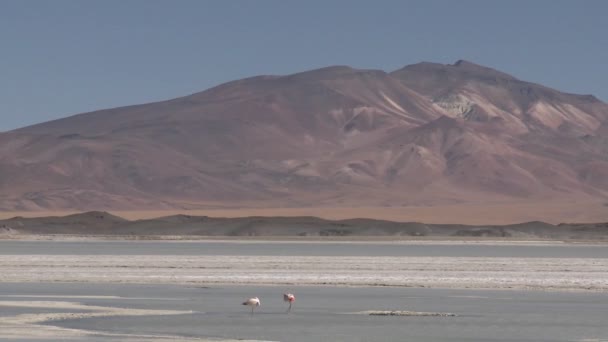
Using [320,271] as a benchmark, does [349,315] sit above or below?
below

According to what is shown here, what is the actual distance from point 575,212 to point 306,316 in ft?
517

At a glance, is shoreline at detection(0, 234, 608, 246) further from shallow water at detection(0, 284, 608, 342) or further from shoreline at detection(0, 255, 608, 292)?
shallow water at detection(0, 284, 608, 342)

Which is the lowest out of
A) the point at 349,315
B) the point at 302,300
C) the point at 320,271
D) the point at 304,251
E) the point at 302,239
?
the point at 349,315

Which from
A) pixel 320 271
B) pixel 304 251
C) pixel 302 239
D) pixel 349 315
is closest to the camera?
pixel 349 315

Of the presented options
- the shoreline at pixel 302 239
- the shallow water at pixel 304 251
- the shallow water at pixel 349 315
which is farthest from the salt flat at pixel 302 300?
the shoreline at pixel 302 239

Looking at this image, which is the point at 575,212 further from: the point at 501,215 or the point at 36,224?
the point at 36,224

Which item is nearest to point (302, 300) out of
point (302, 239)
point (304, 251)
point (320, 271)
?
point (320, 271)

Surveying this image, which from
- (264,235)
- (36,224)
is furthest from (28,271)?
(36,224)

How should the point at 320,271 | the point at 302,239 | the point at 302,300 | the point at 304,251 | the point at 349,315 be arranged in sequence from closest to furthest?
the point at 349,315 → the point at 302,300 → the point at 320,271 → the point at 304,251 → the point at 302,239

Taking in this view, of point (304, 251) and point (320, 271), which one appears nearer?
point (320, 271)

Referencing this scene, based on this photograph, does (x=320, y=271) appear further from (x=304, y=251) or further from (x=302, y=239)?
(x=302, y=239)

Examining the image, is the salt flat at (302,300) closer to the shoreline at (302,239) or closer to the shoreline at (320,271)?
the shoreline at (320,271)

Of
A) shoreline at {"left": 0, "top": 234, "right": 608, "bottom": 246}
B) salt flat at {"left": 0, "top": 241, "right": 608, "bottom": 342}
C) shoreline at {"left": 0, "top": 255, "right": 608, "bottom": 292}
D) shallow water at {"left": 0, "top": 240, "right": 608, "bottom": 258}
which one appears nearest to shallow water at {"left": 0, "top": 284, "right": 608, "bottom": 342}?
salt flat at {"left": 0, "top": 241, "right": 608, "bottom": 342}

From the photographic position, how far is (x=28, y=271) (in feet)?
137
